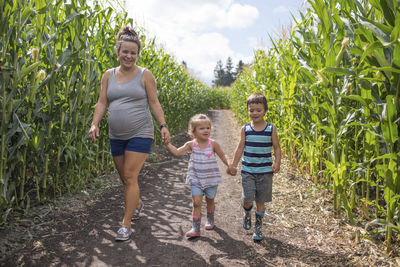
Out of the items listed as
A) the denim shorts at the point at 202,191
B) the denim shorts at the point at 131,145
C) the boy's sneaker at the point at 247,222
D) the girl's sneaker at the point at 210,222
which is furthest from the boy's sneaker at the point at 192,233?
the denim shorts at the point at 131,145

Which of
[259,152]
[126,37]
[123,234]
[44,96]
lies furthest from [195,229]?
[44,96]

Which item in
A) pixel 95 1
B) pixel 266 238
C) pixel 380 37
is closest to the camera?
pixel 380 37

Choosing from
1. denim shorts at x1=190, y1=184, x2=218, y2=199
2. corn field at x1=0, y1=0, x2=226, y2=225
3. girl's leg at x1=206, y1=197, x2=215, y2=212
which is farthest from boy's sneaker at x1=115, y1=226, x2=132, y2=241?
corn field at x1=0, y1=0, x2=226, y2=225

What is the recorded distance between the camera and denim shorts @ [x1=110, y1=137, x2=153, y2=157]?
2.76 metres

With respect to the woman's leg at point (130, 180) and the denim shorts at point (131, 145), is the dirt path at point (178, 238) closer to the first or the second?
the woman's leg at point (130, 180)

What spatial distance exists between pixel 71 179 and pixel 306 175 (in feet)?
10.3

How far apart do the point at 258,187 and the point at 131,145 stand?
1218 millimetres

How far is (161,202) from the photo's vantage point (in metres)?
3.87

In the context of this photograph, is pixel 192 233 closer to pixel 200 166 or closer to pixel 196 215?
pixel 196 215

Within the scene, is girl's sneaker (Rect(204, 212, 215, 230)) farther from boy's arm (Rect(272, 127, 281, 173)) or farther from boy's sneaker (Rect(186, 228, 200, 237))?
boy's arm (Rect(272, 127, 281, 173))

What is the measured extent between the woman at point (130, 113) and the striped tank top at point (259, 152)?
0.76m

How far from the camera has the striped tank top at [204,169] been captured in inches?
110

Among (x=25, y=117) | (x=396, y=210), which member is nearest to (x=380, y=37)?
(x=396, y=210)

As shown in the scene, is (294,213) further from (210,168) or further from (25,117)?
(25,117)
